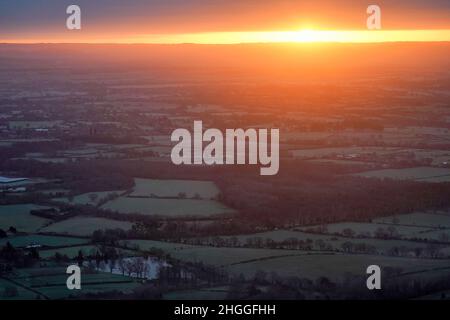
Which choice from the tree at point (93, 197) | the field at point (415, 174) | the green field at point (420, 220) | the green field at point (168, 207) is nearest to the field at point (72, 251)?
the green field at point (168, 207)

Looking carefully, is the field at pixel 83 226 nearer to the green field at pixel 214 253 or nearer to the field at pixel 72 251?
the field at pixel 72 251

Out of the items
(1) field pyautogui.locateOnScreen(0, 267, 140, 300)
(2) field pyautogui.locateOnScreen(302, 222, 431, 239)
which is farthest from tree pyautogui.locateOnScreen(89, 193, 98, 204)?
(1) field pyautogui.locateOnScreen(0, 267, 140, 300)

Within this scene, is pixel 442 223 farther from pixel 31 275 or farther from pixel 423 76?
pixel 423 76

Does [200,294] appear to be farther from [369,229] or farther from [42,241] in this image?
[369,229]

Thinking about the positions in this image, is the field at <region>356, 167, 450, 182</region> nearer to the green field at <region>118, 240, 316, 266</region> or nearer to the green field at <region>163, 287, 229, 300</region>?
the green field at <region>118, 240, 316, 266</region>

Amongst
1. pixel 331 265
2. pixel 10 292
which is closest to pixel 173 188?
pixel 331 265

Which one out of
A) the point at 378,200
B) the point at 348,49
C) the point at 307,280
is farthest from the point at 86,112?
the point at 348,49
